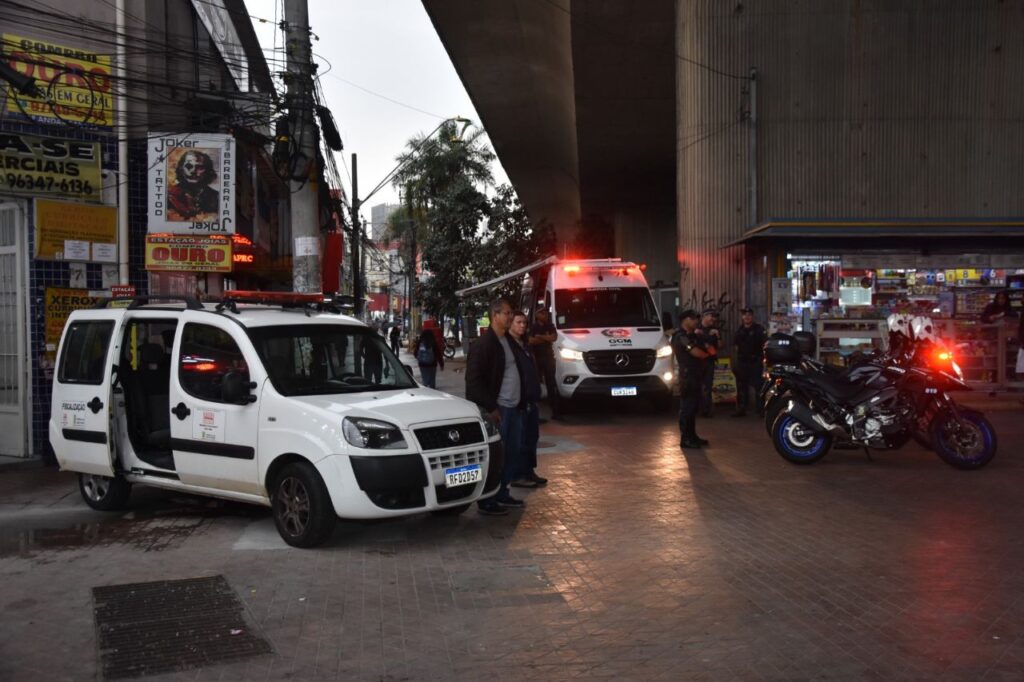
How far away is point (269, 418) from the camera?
7.09 m

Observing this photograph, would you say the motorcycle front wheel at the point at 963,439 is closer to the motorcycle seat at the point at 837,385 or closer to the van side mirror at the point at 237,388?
the motorcycle seat at the point at 837,385

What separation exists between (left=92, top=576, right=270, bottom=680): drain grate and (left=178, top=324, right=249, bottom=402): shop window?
1.90 metres

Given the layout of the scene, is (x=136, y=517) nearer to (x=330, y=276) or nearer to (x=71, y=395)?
(x=71, y=395)

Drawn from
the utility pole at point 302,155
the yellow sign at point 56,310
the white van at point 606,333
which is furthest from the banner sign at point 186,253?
the white van at point 606,333

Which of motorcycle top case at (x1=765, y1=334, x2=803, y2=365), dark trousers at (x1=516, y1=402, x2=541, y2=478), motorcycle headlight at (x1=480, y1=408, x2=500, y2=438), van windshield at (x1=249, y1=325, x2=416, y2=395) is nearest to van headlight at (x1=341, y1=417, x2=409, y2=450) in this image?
van windshield at (x1=249, y1=325, x2=416, y2=395)

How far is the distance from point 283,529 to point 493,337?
2.53 meters

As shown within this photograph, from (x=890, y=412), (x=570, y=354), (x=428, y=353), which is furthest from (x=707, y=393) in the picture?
(x=428, y=353)

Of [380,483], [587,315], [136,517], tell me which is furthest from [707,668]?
[587,315]

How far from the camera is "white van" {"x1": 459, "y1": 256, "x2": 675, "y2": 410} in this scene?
582 inches

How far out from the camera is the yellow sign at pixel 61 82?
11219mm

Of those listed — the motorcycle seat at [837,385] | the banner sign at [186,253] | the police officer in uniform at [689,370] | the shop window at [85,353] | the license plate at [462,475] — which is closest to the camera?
the license plate at [462,475]

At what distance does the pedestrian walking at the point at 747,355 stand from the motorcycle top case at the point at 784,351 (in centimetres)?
422

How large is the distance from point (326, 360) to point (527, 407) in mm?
2031

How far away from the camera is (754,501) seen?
855 centimetres
